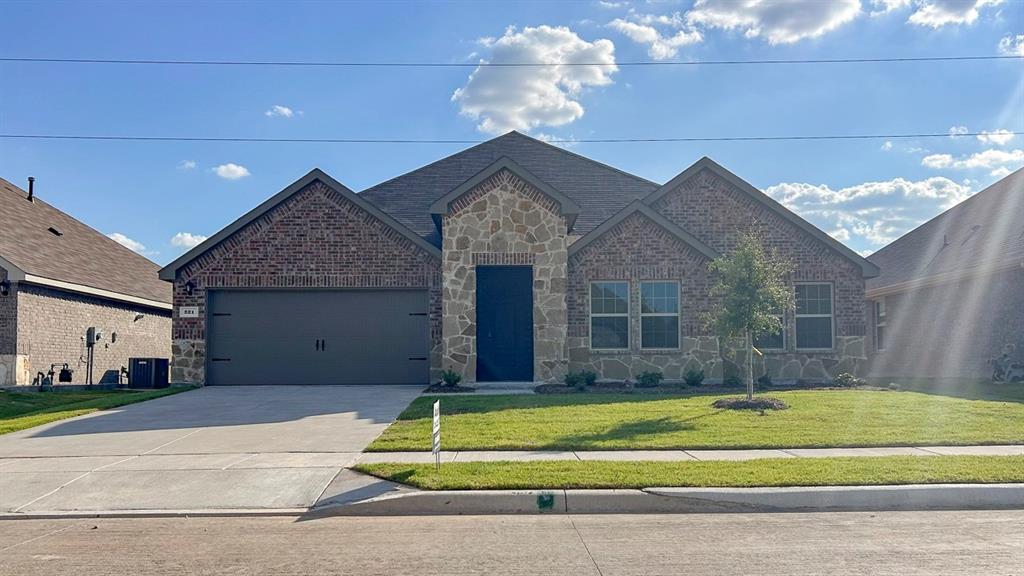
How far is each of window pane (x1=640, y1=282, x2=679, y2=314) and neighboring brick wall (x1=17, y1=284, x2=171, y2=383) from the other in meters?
16.0

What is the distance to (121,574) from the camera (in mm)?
5527

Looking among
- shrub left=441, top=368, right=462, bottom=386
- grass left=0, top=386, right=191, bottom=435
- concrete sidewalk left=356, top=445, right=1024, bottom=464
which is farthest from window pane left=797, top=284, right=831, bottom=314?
grass left=0, top=386, right=191, bottom=435

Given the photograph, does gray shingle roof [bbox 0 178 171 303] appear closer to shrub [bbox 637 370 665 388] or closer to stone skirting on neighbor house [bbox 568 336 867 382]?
stone skirting on neighbor house [bbox 568 336 867 382]

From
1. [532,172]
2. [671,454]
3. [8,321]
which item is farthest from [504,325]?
[8,321]

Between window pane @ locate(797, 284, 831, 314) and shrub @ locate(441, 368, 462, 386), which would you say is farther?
window pane @ locate(797, 284, 831, 314)

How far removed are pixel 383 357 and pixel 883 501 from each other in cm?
1340

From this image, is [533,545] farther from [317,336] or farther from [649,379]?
[317,336]

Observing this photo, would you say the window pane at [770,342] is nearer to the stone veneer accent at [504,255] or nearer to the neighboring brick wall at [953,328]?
the stone veneer accent at [504,255]

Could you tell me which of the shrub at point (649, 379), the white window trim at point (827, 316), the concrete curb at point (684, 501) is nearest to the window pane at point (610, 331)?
the shrub at point (649, 379)

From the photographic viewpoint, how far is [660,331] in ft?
62.6

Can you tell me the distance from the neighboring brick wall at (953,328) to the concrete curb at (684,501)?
14582mm

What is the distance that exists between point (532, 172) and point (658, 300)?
712 centimetres

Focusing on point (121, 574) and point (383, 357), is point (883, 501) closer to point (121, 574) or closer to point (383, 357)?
point (121, 574)

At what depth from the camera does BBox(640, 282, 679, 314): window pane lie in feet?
62.7
